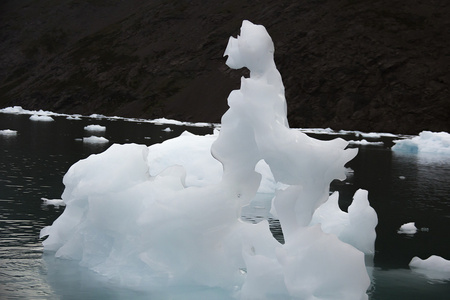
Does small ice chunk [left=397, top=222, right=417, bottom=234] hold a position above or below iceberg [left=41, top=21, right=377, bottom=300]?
below

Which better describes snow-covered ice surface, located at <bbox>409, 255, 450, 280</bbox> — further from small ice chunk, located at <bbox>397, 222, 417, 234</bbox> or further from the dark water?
small ice chunk, located at <bbox>397, 222, 417, 234</bbox>

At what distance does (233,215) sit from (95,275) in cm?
213

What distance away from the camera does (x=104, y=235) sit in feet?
30.5

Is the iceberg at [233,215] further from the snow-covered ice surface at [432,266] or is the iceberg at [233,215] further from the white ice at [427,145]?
the white ice at [427,145]

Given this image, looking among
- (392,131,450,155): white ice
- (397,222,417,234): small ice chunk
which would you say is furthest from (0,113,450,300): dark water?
(392,131,450,155): white ice

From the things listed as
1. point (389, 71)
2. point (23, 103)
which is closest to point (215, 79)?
point (389, 71)

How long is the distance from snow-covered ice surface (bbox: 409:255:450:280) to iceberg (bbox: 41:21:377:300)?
2.23 m

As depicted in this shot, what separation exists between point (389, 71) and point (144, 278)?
73.3 meters

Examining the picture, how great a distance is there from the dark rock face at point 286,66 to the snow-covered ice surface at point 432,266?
6339cm

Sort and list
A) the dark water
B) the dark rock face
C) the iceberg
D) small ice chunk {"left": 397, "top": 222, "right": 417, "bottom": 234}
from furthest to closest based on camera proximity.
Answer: the dark rock face → small ice chunk {"left": 397, "top": 222, "right": 417, "bottom": 234} → the dark water → the iceberg

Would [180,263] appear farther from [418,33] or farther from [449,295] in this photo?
[418,33]

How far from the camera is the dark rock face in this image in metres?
75.2

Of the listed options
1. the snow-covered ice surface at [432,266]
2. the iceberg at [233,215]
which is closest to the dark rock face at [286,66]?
the snow-covered ice surface at [432,266]

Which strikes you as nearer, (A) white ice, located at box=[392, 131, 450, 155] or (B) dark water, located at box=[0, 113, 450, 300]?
(B) dark water, located at box=[0, 113, 450, 300]
